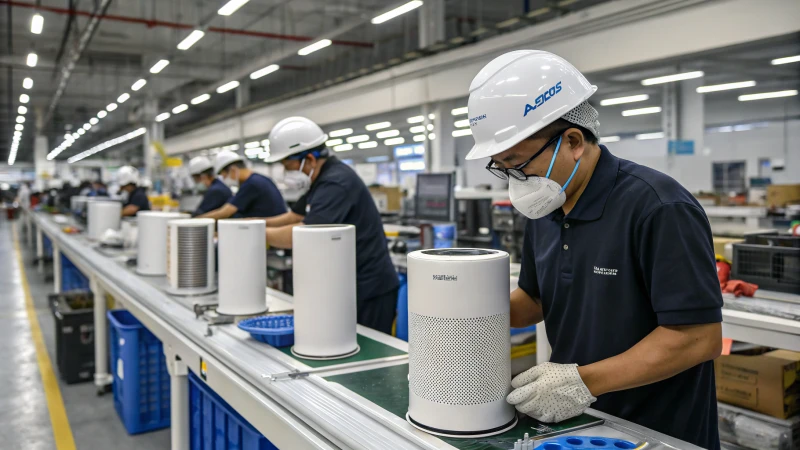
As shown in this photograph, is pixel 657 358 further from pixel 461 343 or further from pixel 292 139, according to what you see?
pixel 292 139

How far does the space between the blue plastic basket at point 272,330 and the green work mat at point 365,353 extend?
0.03 m

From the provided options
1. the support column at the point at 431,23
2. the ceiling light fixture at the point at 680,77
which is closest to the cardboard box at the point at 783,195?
the ceiling light fixture at the point at 680,77

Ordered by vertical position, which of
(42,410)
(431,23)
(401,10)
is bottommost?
(42,410)

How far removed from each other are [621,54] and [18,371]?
614 cm

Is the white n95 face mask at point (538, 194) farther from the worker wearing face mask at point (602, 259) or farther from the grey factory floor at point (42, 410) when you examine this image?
the grey factory floor at point (42, 410)

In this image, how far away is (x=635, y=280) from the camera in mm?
1179

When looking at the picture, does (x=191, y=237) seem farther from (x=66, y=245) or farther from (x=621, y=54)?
(x=621, y=54)

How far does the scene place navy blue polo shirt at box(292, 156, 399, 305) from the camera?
246 cm

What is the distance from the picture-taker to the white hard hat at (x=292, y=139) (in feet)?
8.46

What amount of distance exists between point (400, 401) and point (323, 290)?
0.46 metres

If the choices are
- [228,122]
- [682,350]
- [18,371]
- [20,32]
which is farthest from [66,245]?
[228,122]

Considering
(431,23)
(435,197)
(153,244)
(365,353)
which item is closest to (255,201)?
(153,244)

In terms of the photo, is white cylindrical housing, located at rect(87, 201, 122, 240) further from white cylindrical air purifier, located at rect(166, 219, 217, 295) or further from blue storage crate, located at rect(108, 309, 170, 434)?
white cylindrical air purifier, located at rect(166, 219, 217, 295)

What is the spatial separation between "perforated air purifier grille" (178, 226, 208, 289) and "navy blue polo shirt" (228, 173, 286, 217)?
134cm
